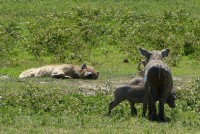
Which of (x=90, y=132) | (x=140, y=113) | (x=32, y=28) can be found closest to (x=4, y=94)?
(x=140, y=113)

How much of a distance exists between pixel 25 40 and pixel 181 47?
17.2 ft

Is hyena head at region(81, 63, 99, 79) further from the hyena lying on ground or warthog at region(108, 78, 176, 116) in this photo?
warthog at region(108, 78, 176, 116)

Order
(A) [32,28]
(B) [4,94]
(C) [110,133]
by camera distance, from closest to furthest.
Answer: (C) [110,133] < (B) [4,94] < (A) [32,28]

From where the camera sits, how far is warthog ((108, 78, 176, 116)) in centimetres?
1311

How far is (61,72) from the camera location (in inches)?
749

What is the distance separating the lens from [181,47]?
23609 mm

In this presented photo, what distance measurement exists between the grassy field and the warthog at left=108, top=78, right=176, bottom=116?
0.18 meters

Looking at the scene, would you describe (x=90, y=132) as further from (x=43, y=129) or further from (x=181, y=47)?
(x=181, y=47)

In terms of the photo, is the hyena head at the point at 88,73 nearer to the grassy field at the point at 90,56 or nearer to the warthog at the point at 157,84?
the grassy field at the point at 90,56

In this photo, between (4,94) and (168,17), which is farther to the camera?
(168,17)

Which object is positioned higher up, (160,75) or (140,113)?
(160,75)

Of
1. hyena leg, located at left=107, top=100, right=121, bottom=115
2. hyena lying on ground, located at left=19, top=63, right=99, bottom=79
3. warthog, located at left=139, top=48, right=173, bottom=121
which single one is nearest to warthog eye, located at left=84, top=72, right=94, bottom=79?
hyena lying on ground, located at left=19, top=63, right=99, bottom=79

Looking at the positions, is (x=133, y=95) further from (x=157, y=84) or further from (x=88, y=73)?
(x=88, y=73)

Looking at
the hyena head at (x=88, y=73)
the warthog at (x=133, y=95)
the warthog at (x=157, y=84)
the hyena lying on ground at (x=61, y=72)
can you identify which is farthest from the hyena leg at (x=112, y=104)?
the hyena lying on ground at (x=61, y=72)
